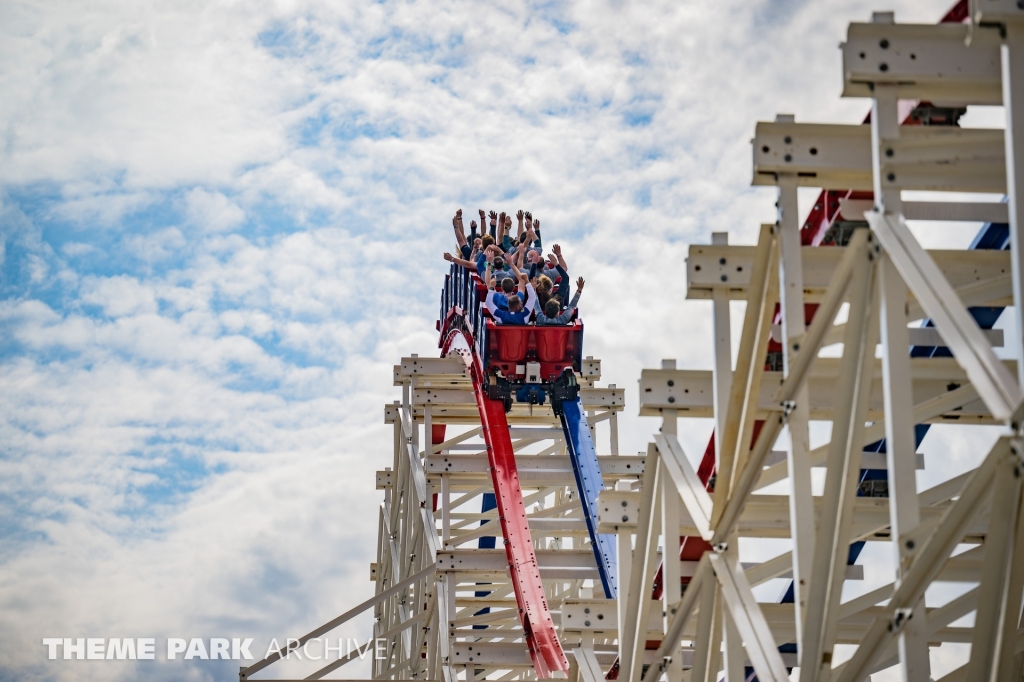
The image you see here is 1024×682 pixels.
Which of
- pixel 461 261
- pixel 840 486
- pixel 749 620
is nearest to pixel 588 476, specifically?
pixel 461 261

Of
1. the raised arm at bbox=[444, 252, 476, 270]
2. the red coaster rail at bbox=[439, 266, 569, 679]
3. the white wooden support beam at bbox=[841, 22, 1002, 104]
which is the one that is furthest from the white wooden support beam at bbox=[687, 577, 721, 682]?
the raised arm at bbox=[444, 252, 476, 270]

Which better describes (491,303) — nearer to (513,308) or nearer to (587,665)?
(513,308)

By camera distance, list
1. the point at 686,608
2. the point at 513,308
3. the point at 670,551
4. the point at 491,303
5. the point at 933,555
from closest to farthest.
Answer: the point at 933,555 → the point at 686,608 → the point at 670,551 → the point at 513,308 → the point at 491,303

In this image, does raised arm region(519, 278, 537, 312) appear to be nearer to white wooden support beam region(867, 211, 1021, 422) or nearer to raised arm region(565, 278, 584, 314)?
raised arm region(565, 278, 584, 314)

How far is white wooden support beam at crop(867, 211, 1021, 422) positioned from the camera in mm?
3598

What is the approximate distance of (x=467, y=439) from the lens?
15.1 meters

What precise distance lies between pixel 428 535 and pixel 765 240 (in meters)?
8.62

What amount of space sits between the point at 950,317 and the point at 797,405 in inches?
49.4

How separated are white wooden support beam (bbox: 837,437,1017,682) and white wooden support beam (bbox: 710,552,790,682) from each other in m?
0.77

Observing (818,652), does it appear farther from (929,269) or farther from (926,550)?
(929,269)

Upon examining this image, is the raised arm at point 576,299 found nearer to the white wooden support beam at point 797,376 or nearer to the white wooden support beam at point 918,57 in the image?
the white wooden support beam at point 797,376

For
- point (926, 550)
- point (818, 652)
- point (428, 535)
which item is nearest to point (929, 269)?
point (926, 550)

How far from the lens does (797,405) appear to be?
509cm

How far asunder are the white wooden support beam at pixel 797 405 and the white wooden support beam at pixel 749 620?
23 centimetres
